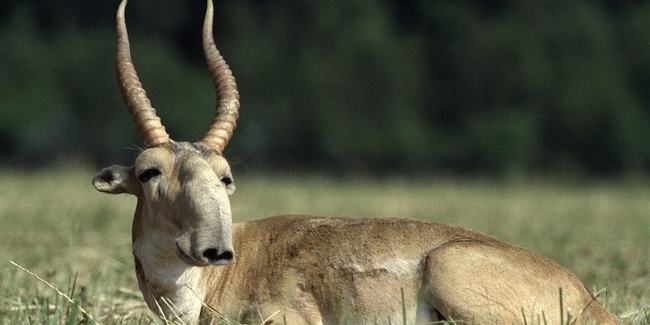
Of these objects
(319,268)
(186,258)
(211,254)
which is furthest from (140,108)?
(319,268)

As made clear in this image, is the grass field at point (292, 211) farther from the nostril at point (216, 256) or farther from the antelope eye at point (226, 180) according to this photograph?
the antelope eye at point (226, 180)

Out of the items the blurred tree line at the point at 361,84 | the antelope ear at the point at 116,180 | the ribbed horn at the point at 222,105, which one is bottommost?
the antelope ear at the point at 116,180

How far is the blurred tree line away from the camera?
4150 cm

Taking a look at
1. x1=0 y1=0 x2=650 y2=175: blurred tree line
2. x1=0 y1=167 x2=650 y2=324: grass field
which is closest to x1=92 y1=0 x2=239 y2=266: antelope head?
x1=0 y1=167 x2=650 y2=324: grass field

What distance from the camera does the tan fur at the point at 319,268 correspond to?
6.61 m

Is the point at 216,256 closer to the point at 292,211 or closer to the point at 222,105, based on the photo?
the point at 222,105

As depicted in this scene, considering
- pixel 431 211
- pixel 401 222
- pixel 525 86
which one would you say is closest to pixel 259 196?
pixel 431 211

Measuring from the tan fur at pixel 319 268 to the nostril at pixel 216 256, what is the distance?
0.05m

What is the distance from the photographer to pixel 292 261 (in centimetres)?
727

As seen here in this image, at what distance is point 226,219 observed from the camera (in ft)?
21.4

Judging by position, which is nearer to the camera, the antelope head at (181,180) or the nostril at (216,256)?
the nostril at (216,256)

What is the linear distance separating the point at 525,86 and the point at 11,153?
19.1 m

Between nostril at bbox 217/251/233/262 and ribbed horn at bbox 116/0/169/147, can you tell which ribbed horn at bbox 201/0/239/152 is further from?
nostril at bbox 217/251/233/262

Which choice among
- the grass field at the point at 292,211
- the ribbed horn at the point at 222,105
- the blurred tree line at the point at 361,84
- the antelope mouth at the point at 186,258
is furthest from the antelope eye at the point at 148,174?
the blurred tree line at the point at 361,84
